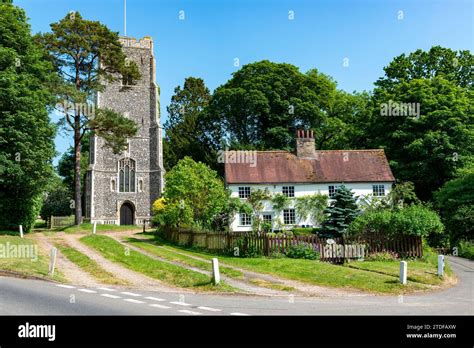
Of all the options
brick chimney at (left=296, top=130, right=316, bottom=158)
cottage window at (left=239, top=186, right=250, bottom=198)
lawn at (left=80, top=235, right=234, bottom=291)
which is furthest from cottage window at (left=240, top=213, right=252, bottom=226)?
lawn at (left=80, top=235, right=234, bottom=291)

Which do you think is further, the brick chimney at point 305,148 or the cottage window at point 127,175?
the cottage window at point 127,175

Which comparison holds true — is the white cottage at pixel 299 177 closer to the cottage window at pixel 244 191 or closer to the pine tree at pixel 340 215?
the cottage window at pixel 244 191

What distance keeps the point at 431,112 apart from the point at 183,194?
1013 inches

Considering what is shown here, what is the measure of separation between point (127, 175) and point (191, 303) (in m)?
42.4

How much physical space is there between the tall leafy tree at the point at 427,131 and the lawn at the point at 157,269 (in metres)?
29.0

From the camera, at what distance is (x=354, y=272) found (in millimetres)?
19312

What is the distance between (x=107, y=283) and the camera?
1734 centimetres

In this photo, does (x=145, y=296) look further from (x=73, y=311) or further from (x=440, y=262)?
(x=440, y=262)

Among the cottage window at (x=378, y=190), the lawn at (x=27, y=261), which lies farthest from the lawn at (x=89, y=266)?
the cottage window at (x=378, y=190)

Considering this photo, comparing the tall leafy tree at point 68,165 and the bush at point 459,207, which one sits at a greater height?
the tall leafy tree at point 68,165

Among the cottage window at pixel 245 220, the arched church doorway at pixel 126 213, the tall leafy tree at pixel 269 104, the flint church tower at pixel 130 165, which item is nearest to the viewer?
the cottage window at pixel 245 220

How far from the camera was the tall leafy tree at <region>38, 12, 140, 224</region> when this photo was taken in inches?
1513

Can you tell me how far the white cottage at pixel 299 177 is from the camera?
4078 centimetres
